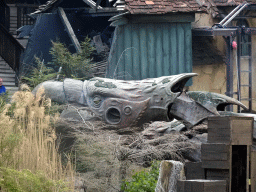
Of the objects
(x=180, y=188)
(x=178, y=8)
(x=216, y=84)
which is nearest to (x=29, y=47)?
(x=178, y=8)

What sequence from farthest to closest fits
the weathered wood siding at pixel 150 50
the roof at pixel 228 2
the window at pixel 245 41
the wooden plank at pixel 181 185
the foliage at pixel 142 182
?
the window at pixel 245 41, the roof at pixel 228 2, the weathered wood siding at pixel 150 50, the foliage at pixel 142 182, the wooden plank at pixel 181 185

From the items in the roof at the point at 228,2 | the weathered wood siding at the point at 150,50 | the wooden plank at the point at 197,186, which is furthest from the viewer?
the roof at the point at 228,2

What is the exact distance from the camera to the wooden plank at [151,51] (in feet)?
31.8

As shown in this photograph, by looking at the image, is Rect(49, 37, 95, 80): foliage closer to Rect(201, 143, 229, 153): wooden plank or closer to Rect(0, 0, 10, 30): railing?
Rect(0, 0, 10, 30): railing

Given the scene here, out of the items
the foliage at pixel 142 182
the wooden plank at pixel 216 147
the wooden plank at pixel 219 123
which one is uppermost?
the wooden plank at pixel 219 123

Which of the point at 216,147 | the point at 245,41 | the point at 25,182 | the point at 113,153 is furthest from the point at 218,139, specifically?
the point at 245,41

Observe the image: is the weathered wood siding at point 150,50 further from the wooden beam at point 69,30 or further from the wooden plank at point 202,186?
the wooden plank at point 202,186

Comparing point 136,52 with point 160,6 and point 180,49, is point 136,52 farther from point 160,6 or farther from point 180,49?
point 160,6

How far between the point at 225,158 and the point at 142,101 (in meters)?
2.75

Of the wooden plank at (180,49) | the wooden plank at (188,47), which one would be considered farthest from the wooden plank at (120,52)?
the wooden plank at (188,47)

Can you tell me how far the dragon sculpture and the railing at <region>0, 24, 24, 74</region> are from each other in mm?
6521

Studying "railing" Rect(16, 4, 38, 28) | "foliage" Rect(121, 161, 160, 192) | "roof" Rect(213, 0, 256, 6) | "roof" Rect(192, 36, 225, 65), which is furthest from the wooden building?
"railing" Rect(16, 4, 38, 28)

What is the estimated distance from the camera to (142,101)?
658 centimetres

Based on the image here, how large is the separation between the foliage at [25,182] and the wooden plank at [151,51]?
5.90 m
